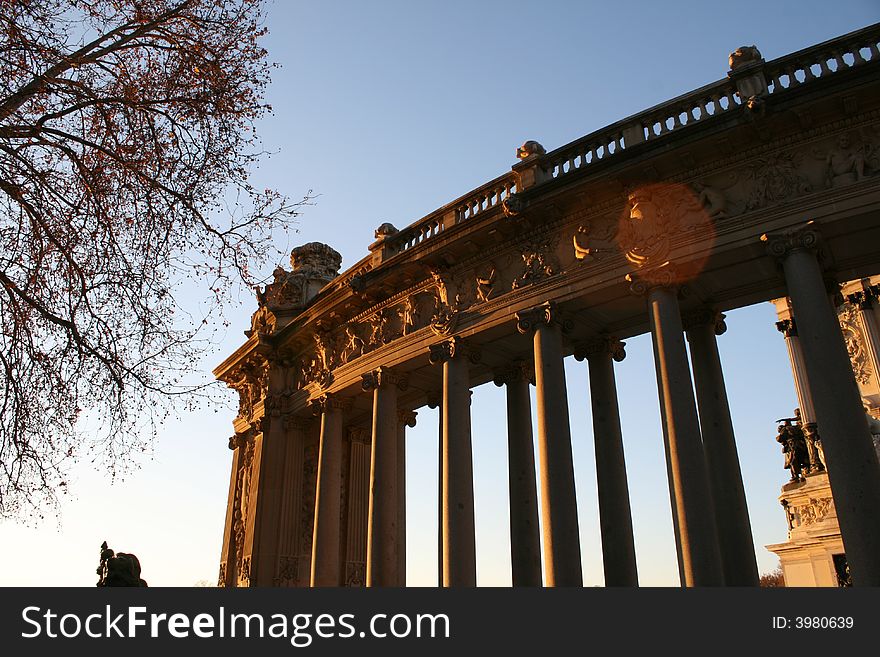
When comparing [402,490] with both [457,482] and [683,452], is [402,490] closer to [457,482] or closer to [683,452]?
[457,482]

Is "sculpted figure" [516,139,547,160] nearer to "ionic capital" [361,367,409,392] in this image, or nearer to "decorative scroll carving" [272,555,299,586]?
"ionic capital" [361,367,409,392]

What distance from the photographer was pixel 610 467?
79.5ft

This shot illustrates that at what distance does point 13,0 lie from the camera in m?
14.3

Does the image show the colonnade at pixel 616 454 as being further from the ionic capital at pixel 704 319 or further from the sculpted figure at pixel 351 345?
the sculpted figure at pixel 351 345

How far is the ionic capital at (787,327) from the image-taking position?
35844mm

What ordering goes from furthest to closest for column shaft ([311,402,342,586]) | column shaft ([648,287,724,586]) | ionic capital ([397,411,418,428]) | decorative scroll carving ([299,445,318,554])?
1. ionic capital ([397,411,418,428])
2. decorative scroll carving ([299,445,318,554])
3. column shaft ([311,402,342,586])
4. column shaft ([648,287,724,586])

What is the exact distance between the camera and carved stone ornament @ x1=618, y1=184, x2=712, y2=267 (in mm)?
21391

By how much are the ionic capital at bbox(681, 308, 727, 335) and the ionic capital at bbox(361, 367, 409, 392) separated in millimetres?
11115

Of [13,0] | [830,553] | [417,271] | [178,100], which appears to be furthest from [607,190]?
[830,553]

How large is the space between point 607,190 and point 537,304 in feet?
14.0

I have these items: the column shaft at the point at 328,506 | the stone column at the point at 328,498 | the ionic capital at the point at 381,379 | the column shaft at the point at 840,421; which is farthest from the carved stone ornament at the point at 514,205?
the column shaft at the point at 328,506

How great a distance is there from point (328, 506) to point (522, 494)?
339 inches

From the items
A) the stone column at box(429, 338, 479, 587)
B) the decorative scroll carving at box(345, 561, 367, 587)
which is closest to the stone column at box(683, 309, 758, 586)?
the stone column at box(429, 338, 479, 587)

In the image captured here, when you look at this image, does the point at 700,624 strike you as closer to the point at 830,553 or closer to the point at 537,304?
the point at 537,304
